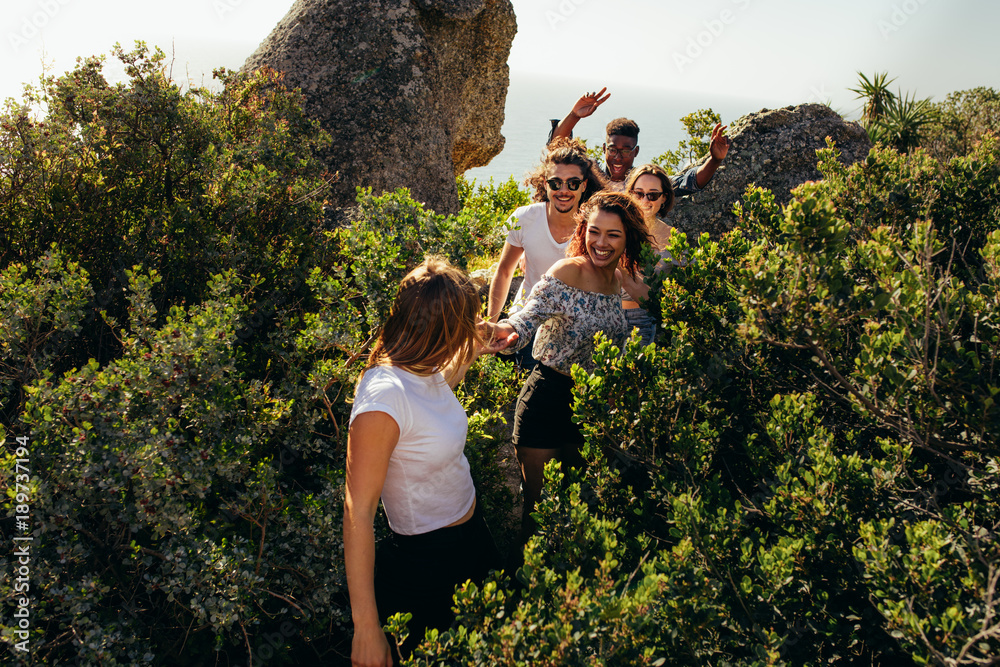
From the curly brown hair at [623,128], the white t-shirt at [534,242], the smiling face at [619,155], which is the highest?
the curly brown hair at [623,128]

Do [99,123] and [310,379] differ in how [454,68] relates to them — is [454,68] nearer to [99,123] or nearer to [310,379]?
[99,123]

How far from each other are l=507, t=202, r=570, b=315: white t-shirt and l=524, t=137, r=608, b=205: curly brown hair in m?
0.22

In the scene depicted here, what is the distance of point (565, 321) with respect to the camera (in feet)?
10.8

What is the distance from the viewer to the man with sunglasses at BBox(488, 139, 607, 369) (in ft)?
14.2

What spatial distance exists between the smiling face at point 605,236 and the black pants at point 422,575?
1723mm

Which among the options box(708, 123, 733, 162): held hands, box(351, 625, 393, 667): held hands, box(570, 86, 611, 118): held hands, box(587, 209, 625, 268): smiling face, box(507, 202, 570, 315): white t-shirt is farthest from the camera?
box(570, 86, 611, 118): held hands

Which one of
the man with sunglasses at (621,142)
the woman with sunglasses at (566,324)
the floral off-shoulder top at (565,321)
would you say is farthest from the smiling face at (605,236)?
the man with sunglasses at (621,142)

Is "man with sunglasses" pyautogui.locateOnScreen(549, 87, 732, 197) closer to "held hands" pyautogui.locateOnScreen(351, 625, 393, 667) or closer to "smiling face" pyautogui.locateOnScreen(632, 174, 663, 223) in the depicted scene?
"smiling face" pyautogui.locateOnScreen(632, 174, 663, 223)

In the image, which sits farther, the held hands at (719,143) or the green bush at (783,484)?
the held hands at (719,143)

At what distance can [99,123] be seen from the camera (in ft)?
11.5

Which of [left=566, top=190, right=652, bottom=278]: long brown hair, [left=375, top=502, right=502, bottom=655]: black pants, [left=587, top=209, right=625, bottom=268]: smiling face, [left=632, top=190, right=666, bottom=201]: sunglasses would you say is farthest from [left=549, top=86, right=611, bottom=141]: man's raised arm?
[left=375, top=502, right=502, bottom=655]: black pants

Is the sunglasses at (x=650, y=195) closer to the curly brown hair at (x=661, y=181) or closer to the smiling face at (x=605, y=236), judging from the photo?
the curly brown hair at (x=661, y=181)

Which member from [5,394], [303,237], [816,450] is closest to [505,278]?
[303,237]

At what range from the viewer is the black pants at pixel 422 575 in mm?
2340
